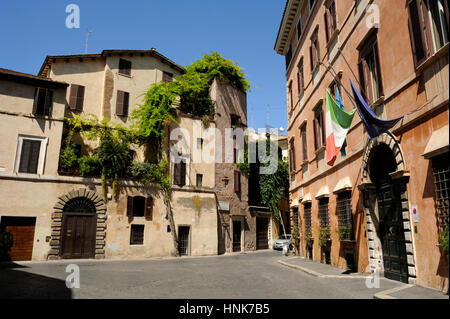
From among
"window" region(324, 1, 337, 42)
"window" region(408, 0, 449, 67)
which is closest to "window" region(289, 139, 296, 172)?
"window" region(324, 1, 337, 42)

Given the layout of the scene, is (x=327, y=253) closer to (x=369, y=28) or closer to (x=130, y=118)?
(x=369, y=28)

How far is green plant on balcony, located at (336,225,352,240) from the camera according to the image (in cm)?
1119

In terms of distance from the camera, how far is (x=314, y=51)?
614 inches

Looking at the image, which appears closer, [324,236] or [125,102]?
[324,236]

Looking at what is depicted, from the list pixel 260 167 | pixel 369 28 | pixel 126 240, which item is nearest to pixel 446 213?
pixel 369 28

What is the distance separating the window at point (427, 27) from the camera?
697 cm

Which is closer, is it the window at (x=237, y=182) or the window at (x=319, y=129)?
the window at (x=319, y=129)

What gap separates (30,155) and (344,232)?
1671cm

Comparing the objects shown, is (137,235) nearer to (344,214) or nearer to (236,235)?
(236,235)

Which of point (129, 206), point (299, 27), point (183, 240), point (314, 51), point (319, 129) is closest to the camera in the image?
point (319, 129)

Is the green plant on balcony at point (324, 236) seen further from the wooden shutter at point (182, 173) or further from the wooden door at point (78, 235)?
the wooden door at point (78, 235)

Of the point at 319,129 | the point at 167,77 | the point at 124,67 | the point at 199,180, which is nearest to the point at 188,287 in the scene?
the point at 319,129

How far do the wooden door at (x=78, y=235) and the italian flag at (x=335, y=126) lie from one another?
14.7m

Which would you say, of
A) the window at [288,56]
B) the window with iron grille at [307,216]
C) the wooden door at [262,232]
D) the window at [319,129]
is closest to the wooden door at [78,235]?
the window with iron grille at [307,216]
